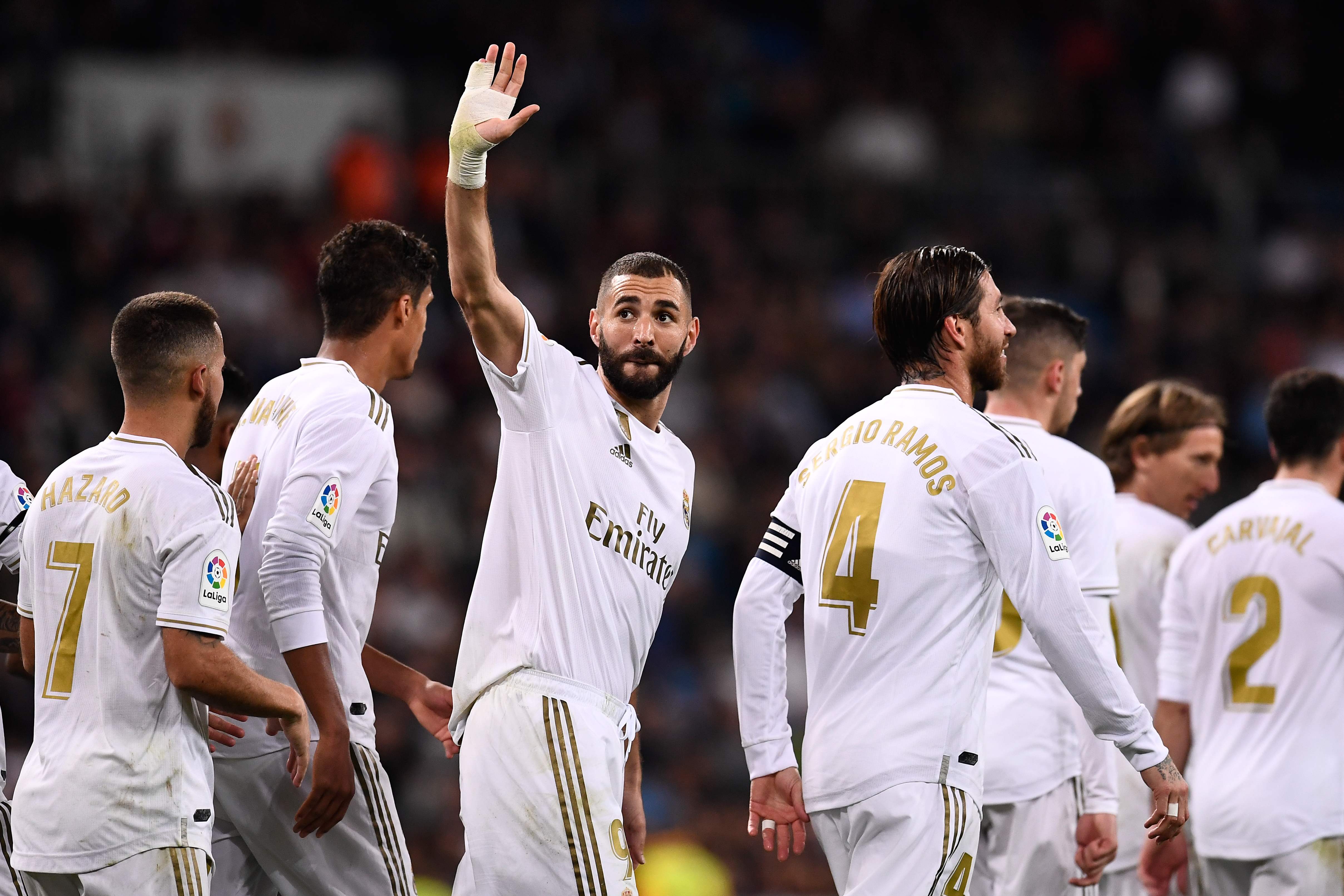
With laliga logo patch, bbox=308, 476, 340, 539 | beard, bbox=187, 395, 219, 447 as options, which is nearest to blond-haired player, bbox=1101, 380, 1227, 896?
laliga logo patch, bbox=308, 476, 340, 539

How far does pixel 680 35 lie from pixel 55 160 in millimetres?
7282

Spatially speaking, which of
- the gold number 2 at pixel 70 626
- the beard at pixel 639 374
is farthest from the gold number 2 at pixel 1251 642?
the gold number 2 at pixel 70 626

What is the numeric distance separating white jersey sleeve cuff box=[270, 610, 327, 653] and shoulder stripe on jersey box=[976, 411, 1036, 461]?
2118 millimetres

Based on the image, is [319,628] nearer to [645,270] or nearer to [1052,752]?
[645,270]

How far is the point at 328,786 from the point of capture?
4.52m

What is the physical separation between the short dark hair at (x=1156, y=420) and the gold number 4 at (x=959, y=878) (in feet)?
10.1

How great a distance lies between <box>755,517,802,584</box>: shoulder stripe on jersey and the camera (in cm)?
478

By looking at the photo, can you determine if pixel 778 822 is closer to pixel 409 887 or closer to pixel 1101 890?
pixel 409 887

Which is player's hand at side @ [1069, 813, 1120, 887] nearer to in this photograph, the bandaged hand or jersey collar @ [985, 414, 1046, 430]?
jersey collar @ [985, 414, 1046, 430]

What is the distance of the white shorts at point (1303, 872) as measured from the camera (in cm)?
587

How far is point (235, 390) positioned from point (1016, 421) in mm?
3093

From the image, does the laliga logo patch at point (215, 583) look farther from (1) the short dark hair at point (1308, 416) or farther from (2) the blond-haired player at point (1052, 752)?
(1) the short dark hair at point (1308, 416)

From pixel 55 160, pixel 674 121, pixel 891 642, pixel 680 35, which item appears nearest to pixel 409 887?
pixel 891 642

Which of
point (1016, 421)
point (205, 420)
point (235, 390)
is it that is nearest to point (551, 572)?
point (205, 420)
